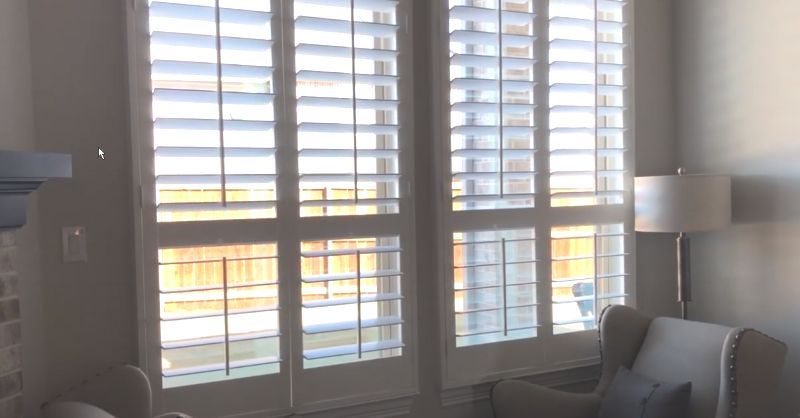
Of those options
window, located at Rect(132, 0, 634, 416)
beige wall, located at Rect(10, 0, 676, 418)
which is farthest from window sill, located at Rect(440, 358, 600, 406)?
beige wall, located at Rect(10, 0, 676, 418)

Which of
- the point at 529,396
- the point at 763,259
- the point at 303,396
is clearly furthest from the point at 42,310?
the point at 763,259

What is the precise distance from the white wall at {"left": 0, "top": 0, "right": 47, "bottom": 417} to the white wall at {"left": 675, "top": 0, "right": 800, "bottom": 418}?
2.62m

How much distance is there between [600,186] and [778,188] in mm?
684

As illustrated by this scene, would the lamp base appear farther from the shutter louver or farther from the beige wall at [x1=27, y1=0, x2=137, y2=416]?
the beige wall at [x1=27, y1=0, x2=137, y2=416]

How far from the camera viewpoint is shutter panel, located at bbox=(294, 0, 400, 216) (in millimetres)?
2381

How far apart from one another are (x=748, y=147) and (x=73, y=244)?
101 inches

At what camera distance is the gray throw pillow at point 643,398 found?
2326mm

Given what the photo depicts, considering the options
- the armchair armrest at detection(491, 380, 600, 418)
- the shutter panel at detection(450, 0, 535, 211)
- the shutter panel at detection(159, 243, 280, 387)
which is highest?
the shutter panel at detection(450, 0, 535, 211)

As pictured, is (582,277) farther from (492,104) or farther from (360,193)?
(360,193)

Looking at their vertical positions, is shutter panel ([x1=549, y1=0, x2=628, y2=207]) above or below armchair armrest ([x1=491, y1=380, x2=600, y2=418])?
above

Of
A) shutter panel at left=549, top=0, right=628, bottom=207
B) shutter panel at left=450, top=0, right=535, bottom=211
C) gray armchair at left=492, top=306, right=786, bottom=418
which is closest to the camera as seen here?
gray armchair at left=492, top=306, right=786, bottom=418

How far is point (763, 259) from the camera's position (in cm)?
281

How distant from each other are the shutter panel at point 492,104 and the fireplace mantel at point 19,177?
1425 mm

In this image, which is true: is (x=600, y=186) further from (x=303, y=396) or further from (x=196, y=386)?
(x=196, y=386)
